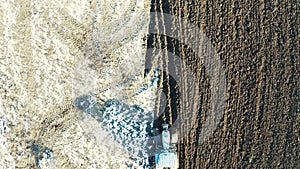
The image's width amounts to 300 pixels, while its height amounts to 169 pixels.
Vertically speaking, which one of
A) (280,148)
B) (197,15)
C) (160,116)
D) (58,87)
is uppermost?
(197,15)

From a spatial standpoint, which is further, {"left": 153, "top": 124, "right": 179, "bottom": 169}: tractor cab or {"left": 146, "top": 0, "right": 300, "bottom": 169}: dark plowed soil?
{"left": 146, "top": 0, "right": 300, "bottom": 169}: dark plowed soil

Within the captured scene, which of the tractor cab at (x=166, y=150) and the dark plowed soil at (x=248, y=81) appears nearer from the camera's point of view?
the tractor cab at (x=166, y=150)

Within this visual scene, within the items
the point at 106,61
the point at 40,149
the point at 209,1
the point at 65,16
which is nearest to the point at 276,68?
the point at 209,1

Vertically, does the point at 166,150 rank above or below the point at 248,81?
below

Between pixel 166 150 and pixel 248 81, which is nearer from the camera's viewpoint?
pixel 166 150

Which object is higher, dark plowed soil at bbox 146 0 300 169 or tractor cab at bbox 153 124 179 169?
dark plowed soil at bbox 146 0 300 169

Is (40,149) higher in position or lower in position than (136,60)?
lower

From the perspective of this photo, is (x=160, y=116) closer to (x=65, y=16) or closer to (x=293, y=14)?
(x=65, y=16)

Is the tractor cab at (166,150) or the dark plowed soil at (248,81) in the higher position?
the dark plowed soil at (248,81)
